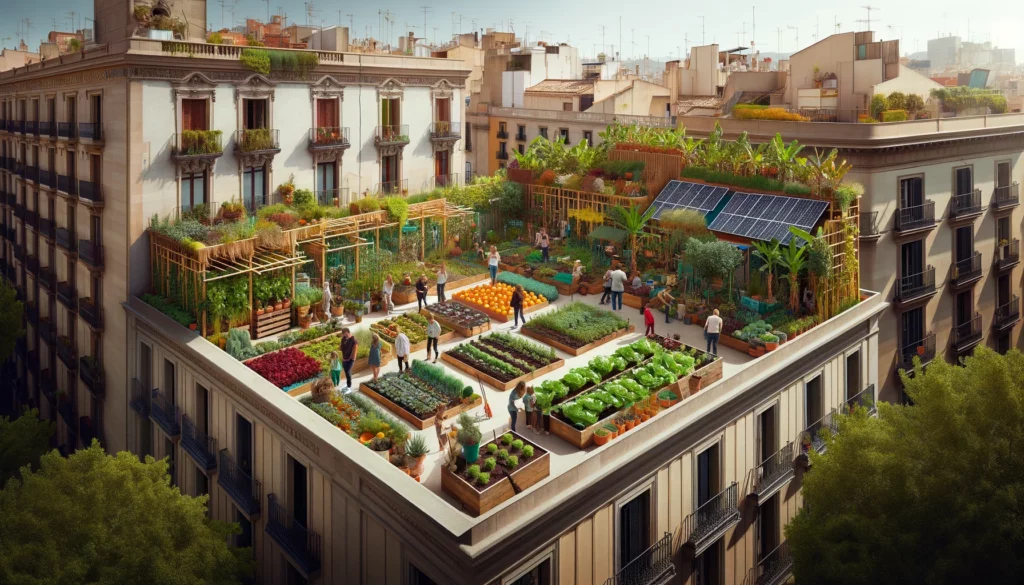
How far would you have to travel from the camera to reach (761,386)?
23.6 metres

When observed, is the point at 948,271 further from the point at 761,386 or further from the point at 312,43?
the point at 312,43

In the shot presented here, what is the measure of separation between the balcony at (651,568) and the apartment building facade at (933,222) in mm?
19183

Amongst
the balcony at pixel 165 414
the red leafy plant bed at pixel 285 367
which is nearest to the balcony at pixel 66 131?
the balcony at pixel 165 414

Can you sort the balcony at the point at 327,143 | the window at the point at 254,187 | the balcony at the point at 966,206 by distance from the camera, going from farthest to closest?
1. the balcony at the point at 966,206
2. the balcony at the point at 327,143
3. the window at the point at 254,187

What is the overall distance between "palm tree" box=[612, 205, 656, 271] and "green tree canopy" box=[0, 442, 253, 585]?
18.4 metres

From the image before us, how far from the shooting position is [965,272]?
127 feet

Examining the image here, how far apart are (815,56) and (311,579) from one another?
39004 mm

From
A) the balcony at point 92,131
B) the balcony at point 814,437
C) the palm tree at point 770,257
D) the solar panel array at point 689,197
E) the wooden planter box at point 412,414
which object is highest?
the balcony at point 92,131

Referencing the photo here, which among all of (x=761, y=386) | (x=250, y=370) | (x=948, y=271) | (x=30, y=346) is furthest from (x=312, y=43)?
(x=948, y=271)

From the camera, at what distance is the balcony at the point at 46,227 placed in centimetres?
3781

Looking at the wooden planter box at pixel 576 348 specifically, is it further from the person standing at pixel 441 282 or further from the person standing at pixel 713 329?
the person standing at pixel 441 282

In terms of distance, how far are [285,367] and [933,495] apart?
1704cm

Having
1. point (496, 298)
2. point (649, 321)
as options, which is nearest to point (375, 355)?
point (496, 298)

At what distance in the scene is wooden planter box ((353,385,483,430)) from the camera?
21562 mm
